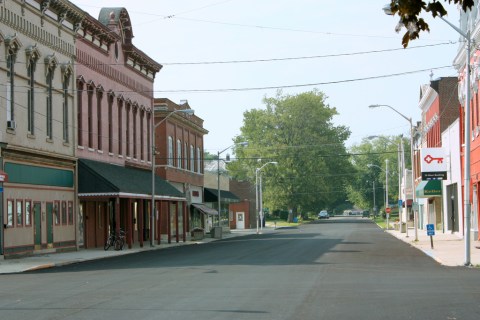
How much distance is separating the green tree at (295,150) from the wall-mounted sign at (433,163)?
48.6 m

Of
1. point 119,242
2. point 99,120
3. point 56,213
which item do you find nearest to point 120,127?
point 99,120

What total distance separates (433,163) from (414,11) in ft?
153

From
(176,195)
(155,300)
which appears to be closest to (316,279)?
A: (155,300)

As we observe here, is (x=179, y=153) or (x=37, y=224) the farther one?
(x=179, y=153)

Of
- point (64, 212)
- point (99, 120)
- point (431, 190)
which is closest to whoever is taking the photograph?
point (64, 212)

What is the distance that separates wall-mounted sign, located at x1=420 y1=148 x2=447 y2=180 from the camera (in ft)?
167

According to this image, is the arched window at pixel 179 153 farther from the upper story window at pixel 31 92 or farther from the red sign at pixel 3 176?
the red sign at pixel 3 176

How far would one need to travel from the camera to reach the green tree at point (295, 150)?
102m

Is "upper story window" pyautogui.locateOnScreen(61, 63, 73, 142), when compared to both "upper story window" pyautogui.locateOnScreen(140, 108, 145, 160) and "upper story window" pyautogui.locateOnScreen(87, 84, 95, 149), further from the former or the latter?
"upper story window" pyautogui.locateOnScreen(140, 108, 145, 160)

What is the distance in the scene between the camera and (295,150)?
10162 cm

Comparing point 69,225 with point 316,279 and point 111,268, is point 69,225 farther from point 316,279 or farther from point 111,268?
point 316,279

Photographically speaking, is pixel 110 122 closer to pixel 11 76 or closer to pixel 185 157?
pixel 11 76

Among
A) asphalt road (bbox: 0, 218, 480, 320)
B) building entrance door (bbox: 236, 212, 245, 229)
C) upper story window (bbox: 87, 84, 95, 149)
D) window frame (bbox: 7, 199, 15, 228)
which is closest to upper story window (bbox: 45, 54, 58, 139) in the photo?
upper story window (bbox: 87, 84, 95, 149)

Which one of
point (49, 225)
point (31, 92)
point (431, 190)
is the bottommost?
point (49, 225)
